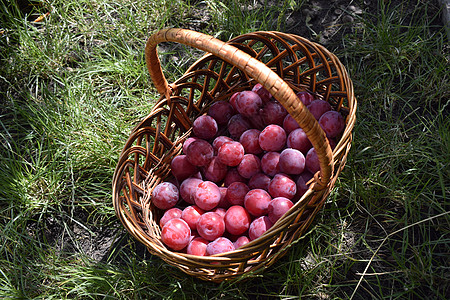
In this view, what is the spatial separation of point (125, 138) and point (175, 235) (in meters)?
0.80

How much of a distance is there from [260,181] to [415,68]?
3.54 feet

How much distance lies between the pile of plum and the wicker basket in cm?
7

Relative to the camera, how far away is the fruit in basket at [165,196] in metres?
1.61

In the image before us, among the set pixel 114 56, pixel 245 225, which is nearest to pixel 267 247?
pixel 245 225

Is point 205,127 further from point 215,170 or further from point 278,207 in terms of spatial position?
point 278,207

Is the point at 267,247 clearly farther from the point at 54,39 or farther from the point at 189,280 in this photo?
the point at 54,39

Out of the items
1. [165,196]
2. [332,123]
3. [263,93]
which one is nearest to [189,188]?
Result: [165,196]

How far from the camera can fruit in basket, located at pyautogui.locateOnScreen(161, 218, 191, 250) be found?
1.46 metres

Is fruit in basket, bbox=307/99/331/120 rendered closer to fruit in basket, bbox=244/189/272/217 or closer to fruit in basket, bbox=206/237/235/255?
fruit in basket, bbox=244/189/272/217

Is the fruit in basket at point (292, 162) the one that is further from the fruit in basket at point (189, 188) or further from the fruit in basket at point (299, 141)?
the fruit in basket at point (189, 188)

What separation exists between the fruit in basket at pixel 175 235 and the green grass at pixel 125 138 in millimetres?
194

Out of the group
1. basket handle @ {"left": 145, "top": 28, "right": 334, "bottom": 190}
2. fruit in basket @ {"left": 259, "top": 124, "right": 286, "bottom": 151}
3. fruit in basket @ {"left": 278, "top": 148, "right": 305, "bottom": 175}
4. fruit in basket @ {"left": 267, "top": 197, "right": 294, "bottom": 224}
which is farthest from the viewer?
fruit in basket @ {"left": 259, "top": 124, "right": 286, "bottom": 151}

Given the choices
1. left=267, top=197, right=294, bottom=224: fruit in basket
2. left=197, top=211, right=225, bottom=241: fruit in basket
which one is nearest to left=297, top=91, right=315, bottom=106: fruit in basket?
left=267, top=197, right=294, bottom=224: fruit in basket

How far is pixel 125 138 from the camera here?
2.07 m
